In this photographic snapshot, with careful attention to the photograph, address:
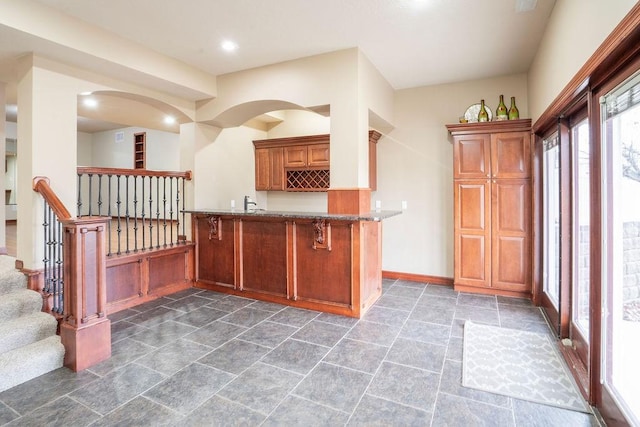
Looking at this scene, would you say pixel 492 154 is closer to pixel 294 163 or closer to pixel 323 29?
pixel 323 29

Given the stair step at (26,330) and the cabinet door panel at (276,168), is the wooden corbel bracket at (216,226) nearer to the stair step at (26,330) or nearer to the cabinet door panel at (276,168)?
the cabinet door panel at (276,168)

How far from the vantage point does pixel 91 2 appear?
2912 millimetres

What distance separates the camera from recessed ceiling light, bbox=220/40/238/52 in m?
3.64

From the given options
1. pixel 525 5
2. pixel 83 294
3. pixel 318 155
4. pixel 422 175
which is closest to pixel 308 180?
pixel 318 155

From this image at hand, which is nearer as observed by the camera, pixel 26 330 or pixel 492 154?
pixel 26 330

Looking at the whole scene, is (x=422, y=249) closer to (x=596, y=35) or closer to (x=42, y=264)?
(x=596, y=35)

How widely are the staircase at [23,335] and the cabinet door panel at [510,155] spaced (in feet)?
15.8

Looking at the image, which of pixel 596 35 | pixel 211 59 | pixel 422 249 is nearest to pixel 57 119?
pixel 211 59

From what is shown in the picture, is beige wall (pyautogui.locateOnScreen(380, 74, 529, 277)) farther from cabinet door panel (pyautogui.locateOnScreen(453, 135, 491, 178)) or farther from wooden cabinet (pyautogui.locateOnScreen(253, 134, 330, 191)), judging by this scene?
wooden cabinet (pyautogui.locateOnScreen(253, 134, 330, 191))

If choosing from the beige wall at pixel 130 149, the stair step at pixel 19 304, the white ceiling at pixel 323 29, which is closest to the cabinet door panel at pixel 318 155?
the white ceiling at pixel 323 29

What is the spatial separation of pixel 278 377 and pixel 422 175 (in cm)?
365

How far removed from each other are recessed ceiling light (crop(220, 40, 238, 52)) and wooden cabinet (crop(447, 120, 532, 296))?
2.79 meters

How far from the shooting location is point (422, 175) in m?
5.09

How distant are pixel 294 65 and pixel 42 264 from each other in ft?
10.9
